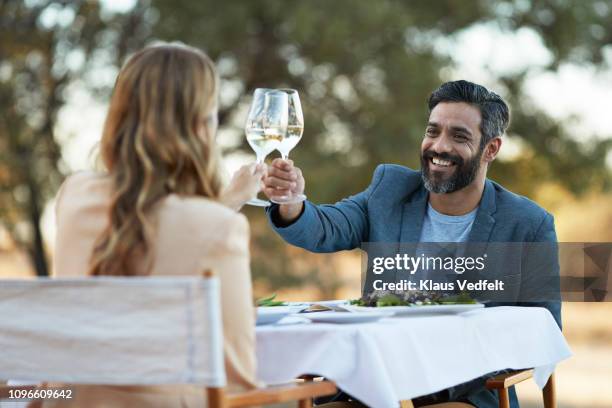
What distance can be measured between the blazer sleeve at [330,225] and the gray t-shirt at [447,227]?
259 mm

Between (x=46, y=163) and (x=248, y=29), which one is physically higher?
(x=248, y=29)

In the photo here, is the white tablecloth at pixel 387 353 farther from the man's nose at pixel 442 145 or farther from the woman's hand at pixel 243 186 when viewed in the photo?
the man's nose at pixel 442 145

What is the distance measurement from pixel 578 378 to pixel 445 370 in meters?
13.8

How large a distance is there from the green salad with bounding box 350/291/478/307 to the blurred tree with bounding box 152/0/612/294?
6584 millimetres

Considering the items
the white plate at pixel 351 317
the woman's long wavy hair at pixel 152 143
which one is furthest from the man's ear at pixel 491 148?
the woman's long wavy hair at pixel 152 143

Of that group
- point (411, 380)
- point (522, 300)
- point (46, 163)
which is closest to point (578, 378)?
point (46, 163)

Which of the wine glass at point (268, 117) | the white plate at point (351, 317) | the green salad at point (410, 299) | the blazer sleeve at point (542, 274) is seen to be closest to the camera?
the white plate at point (351, 317)

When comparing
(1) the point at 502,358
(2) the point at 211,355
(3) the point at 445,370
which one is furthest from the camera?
(1) the point at 502,358

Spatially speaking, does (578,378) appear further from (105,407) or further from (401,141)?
(105,407)

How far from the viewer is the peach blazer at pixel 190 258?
6.79 ft

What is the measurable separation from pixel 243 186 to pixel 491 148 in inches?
58.9

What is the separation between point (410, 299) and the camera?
275cm

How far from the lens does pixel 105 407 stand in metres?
2.11

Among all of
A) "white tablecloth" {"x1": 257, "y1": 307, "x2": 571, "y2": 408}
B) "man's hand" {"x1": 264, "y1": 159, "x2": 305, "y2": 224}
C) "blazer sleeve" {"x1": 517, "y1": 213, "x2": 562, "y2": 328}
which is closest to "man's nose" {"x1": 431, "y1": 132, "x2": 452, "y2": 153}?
"blazer sleeve" {"x1": 517, "y1": 213, "x2": 562, "y2": 328}
